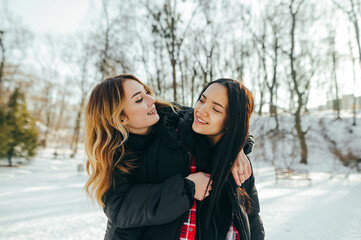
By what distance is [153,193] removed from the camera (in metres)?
1.49

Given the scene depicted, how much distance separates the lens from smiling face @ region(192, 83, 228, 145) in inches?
67.3

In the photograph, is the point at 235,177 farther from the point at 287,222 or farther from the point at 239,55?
the point at 239,55

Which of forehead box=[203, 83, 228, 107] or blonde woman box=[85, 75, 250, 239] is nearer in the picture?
blonde woman box=[85, 75, 250, 239]

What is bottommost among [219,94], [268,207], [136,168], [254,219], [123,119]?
[268,207]

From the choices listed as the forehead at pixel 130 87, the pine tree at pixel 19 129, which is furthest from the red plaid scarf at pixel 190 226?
the pine tree at pixel 19 129

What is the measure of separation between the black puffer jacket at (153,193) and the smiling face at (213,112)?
23 cm

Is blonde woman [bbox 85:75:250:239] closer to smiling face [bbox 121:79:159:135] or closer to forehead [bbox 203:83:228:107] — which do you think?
smiling face [bbox 121:79:159:135]

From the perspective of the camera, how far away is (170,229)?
5.10 ft

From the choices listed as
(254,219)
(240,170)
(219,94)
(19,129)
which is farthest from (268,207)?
(19,129)

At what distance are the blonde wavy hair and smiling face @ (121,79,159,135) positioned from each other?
0.16 ft

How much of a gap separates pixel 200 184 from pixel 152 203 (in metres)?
0.35

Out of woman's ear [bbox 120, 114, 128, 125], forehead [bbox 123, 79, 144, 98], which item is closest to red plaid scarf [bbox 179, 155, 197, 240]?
woman's ear [bbox 120, 114, 128, 125]

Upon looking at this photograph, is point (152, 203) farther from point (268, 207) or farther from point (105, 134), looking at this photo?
point (268, 207)

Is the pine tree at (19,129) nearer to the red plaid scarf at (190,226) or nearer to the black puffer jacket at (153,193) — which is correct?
the black puffer jacket at (153,193)
